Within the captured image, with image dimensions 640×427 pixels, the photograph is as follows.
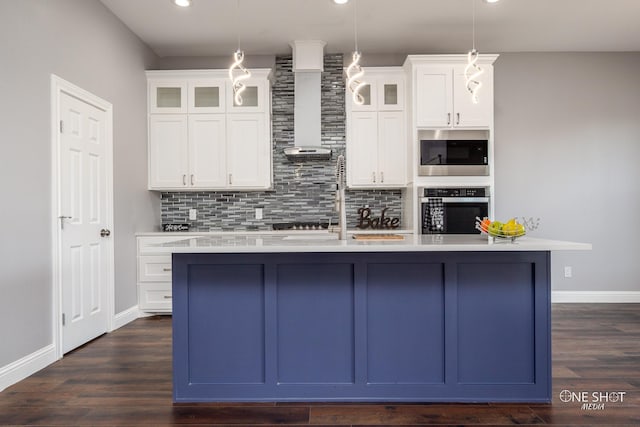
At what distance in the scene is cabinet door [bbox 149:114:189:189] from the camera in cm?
490

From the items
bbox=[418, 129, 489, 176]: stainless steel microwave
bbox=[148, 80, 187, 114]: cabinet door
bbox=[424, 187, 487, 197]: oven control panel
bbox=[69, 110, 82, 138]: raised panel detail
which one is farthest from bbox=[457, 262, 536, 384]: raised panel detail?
bbox=[148, 80, 187, 114]: cabinet door

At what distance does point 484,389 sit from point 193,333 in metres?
1.68

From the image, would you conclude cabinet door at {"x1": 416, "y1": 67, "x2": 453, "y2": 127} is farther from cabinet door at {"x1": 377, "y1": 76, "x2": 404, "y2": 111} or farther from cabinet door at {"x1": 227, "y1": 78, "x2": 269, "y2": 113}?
cabinet door at {"x1": 227, "y1": 78, "x2": 269, "y2": 113}

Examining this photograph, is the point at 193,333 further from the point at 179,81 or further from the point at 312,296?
the point at 179,81

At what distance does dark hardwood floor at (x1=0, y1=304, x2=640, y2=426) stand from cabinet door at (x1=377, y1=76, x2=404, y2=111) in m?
2.88

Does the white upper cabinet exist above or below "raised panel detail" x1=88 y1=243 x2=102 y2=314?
above

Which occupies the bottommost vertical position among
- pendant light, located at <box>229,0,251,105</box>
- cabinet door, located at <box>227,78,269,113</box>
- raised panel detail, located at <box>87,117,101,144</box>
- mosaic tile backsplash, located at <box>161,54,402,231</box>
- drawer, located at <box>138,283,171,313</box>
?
drawer, located at <box>138,283,171,313</box>

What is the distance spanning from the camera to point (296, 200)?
5.24 m

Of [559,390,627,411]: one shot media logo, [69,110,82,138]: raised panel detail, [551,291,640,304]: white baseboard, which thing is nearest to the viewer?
[559,390,627,411]: one shot media logo

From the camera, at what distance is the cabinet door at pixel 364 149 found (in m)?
4.89

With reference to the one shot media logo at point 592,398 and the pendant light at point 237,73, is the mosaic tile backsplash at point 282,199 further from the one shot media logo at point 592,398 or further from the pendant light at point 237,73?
the one shot media logo at point 592,398

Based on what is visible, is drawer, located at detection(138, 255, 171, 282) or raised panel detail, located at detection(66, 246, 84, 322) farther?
drawer, located at detection(138, 255, 171, 282)

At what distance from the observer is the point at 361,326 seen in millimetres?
2463

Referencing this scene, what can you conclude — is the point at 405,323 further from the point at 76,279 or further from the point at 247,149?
the point at 247,149
